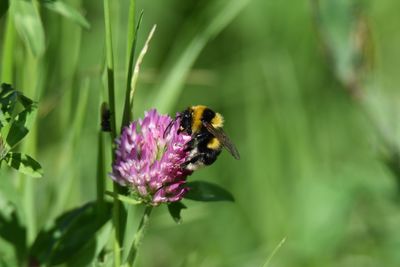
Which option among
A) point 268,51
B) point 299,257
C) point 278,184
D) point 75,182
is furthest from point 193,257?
point 268,51

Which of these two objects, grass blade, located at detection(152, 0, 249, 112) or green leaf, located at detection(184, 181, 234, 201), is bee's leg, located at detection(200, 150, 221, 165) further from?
grass blade, located at detection(152, 0, 249, 112)

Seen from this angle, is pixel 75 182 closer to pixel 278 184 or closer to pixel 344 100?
pixel 278 184

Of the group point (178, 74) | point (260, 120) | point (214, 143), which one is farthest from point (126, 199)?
point (260, 120)

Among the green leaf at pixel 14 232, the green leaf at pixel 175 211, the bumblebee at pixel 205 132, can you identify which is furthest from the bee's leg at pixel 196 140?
the green leaf at pixel 14 232

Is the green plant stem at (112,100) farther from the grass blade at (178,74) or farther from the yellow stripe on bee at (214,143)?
the grass blade at (178,74)

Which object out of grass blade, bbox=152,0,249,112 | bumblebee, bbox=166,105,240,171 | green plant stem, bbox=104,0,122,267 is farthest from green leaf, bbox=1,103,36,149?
grass blade, bbox=152,0,249,112

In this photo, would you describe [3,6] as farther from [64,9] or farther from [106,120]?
[106,120]
